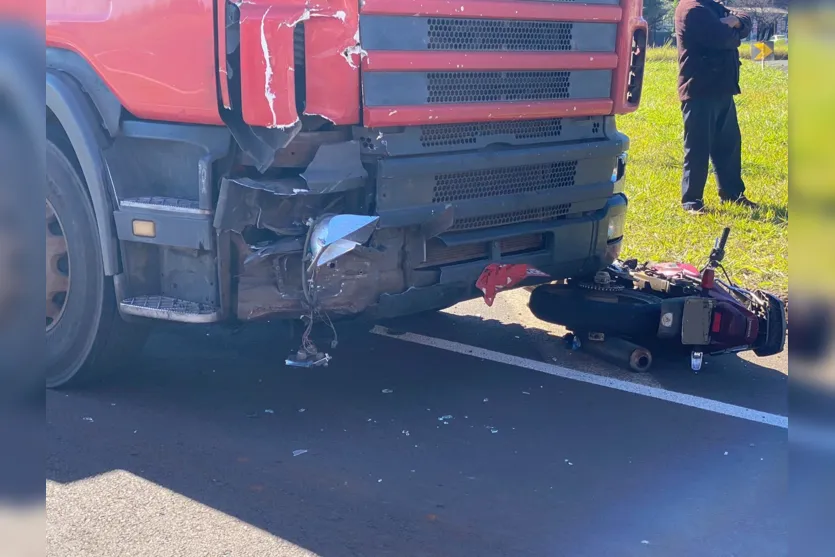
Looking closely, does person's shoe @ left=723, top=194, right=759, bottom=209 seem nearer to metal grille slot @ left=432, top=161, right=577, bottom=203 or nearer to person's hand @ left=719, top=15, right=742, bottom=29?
person's hand @ left=719, top=15, right=742, bottom=29

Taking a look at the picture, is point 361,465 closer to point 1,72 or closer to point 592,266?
point 592,266

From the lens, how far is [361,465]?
4094 mm

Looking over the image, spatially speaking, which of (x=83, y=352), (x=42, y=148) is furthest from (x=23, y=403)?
(x=83, y=352)

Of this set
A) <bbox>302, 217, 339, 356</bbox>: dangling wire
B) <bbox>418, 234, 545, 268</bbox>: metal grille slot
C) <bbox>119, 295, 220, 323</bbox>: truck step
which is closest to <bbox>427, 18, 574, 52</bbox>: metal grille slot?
<bbox>418, 234, 545, 268</bbox>: metal grille slot

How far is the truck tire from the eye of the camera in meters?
4.64

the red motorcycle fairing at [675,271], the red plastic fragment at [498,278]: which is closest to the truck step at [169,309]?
the red plastic fragment at [498,278]

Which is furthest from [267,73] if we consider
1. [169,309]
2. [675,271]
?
[675,271]

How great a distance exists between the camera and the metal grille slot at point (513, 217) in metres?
4.67

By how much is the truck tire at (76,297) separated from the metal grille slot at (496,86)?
5.74ft

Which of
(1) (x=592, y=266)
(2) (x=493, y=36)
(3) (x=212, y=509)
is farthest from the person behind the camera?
(1) (x=592, y=266)

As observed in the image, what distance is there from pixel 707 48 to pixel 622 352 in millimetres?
4328

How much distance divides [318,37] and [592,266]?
212cm

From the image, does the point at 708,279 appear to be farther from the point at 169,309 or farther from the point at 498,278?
the point at 169,309

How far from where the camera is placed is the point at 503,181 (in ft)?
15.8
